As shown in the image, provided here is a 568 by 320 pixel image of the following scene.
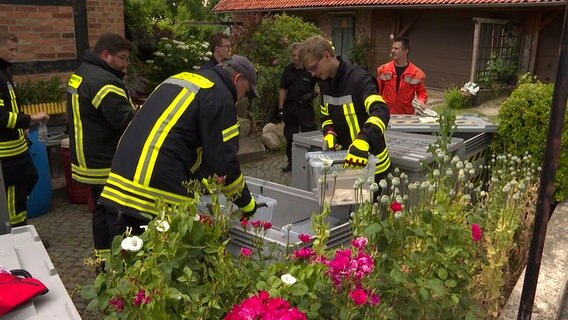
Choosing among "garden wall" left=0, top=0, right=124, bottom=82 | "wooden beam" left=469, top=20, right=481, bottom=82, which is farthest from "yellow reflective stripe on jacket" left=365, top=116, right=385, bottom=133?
"wooden beam" left=469, top=20, right=481, bottom=82

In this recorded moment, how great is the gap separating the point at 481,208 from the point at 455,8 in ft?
45.9

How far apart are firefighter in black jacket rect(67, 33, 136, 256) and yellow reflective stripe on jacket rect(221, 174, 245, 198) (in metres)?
1.45

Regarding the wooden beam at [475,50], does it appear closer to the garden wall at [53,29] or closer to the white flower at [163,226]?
the garden wall at [53,29]

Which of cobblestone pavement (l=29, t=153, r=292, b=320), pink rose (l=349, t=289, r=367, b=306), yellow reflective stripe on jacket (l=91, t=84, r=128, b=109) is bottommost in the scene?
cobblestone pavement (l=29, t=153, r=292, b=320)

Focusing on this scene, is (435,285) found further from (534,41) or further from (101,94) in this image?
(534,41)

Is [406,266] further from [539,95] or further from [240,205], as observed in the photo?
[539,95]

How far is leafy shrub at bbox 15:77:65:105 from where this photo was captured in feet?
20.8

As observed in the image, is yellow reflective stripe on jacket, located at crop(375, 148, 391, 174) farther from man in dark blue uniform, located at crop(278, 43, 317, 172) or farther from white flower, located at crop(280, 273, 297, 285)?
man in dark blue uniform, located at crop(278, 43, 317, 172)

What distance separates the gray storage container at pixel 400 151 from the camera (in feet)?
11.2

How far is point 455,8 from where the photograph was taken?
15531 mm

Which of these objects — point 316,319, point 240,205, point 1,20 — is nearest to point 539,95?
point 240,205

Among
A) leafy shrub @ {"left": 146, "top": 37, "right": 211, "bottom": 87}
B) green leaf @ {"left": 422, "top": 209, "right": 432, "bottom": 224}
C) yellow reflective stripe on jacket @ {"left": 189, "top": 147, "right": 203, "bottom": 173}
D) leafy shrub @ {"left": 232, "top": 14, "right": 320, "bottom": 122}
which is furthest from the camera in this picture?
leafy shrub @ {"left": 232, "top": 14, "right": 320, "bottom": 122}

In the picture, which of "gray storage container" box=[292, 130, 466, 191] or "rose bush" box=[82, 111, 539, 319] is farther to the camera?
"gray storage container" box=[292, 130, 466, 191]

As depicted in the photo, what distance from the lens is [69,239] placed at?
4.91 meters
